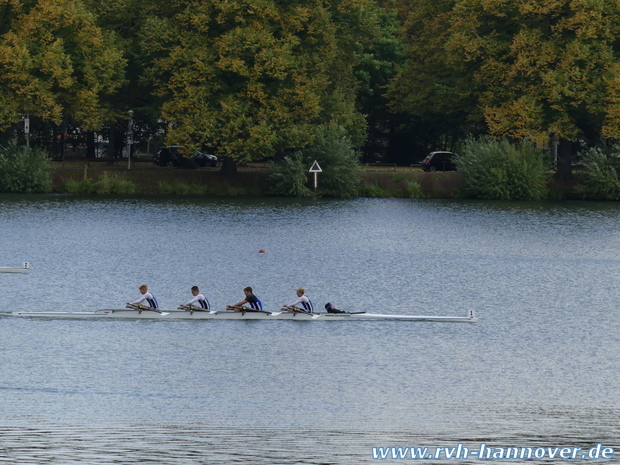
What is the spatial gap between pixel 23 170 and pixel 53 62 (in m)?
9.54

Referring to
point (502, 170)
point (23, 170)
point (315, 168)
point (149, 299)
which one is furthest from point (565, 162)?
point (149, 299)

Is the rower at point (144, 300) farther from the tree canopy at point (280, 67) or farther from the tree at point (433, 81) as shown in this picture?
the tree at point (433, 81)

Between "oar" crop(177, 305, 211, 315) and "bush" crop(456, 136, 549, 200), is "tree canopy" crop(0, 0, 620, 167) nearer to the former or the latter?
"bush" crop(456, 136, 549, 200)

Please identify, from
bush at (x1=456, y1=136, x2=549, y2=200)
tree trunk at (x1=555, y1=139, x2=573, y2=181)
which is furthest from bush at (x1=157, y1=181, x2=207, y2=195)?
tree trunk at (x1=555, y1=139, x2=573, y2=181)

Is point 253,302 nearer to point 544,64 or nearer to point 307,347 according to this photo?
point 307,347

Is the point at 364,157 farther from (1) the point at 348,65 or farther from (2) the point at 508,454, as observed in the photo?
(2) the point at 508,454

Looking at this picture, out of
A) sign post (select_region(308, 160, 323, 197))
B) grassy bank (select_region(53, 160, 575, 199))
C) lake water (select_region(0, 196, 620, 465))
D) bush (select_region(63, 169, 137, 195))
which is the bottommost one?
lake water (select_region(0, 196, 620, 465))

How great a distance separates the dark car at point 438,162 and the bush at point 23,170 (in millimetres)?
36029

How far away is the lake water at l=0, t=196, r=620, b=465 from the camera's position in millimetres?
32250

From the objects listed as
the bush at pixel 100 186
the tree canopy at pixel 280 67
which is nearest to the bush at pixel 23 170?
the bush at pixel 100 186

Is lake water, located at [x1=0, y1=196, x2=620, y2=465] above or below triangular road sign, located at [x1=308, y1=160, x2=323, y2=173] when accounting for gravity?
below

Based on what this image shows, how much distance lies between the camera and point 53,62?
99.6 metres

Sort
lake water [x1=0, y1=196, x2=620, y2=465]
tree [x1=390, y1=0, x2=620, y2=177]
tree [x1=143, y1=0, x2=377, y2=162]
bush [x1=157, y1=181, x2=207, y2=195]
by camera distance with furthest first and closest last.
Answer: bush [x1=157, y1=181, x2=207, y2=195] < tree [x1=390, y1=0, x2=620, y2=177] < tree [x1=143, y1=0, x2=377, y2=162] < lake water [x1=0, y1=196, x2=620, y2=465]

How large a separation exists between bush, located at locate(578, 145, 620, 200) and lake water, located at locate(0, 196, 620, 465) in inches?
752
